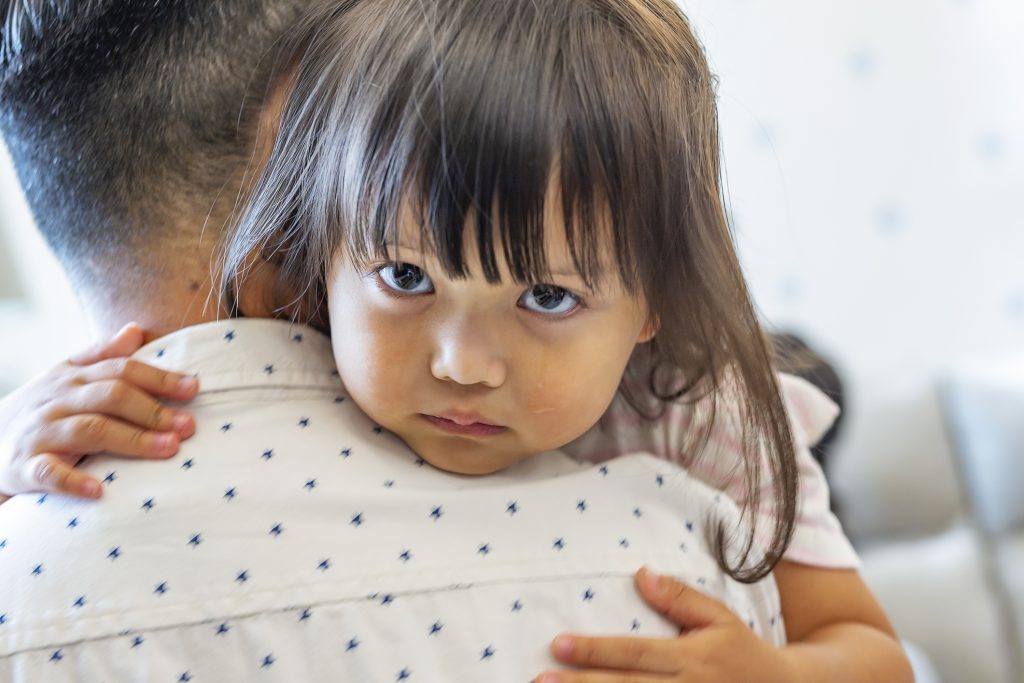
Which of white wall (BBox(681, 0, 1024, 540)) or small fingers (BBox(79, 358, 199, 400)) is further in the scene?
white wall (BBox(681, 0, 1024, 540))

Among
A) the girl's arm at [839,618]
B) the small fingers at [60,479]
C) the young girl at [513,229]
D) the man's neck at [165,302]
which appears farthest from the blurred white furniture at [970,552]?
the small fingers at [60,479]

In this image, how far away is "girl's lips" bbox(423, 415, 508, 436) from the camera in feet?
2.52

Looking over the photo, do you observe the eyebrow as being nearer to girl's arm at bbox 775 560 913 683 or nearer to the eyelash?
the eyelash

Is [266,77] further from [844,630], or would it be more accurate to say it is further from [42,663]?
[844,630]

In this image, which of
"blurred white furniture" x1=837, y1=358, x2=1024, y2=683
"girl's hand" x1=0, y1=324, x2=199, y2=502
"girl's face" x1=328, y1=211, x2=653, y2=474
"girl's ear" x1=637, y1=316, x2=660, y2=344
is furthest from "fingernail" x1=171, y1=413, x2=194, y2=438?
"blurred white furniture" x1=837, y1=358, x2=1024, y2=683

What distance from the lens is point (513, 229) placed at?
68 centimetres

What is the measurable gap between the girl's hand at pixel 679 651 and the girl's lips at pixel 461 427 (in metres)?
0.16

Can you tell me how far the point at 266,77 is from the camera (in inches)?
33.0

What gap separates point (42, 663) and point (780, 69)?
2.02 metres

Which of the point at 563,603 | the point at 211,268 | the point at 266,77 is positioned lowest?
the point at 563,603

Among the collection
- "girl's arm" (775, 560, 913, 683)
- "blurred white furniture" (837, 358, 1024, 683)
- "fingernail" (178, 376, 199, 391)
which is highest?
"fingernail" (178, 376, 199, 391)

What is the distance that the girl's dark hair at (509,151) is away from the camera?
2.22ft

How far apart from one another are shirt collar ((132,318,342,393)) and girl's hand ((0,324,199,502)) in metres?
0.01

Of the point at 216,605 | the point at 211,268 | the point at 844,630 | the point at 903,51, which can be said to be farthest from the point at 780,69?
the point at 216,605
